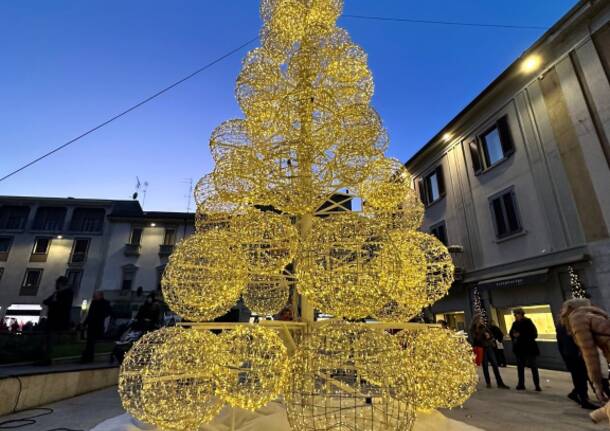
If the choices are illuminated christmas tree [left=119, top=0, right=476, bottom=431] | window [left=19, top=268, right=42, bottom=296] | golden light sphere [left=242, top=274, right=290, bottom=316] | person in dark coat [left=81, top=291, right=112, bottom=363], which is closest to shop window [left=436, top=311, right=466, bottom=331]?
golden light sphere [left=242, top=274, right=290, bottom=316]

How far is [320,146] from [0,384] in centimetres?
400

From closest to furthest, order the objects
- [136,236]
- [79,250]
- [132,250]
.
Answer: [132,250]
[136,236]
[79,250]

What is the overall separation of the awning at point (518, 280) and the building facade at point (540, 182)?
2cm

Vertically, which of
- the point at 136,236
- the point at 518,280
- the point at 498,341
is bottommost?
the point at 498,341

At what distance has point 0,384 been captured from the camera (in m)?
3.01

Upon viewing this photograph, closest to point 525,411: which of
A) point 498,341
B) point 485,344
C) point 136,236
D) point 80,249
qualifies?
point 485,344

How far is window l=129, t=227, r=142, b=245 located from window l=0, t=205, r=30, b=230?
322 inches

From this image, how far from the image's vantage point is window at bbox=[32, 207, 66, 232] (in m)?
20.1

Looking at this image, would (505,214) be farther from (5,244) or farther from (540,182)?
(5,244)

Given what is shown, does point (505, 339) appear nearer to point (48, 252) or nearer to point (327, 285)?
point (327, 285)

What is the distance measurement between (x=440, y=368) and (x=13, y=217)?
2797 cm

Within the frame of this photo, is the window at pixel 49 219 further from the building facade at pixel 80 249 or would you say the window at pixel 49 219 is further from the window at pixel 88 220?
the window at pixel 88 220

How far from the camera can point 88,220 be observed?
2012 centimetres

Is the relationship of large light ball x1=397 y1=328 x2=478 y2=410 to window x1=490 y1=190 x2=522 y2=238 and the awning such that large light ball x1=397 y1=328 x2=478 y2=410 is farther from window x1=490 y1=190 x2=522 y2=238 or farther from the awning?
window x1=490 y1=190 x2=522 y2=238
